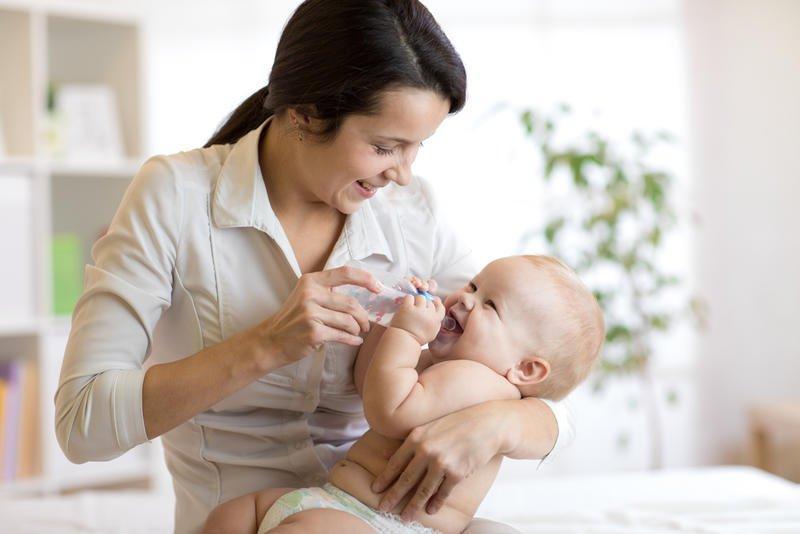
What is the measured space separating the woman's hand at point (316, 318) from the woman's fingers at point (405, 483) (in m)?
0.21

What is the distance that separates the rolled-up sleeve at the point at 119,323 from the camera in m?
1.47

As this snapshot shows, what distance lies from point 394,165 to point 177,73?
2.49 meters

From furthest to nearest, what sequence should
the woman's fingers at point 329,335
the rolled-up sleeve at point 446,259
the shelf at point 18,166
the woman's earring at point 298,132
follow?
1. the shelf at point 18,166
2. the rolled-up sleeve at point 446,259
3. the woman's earring at point 298,132
4. the woman's fingers at point 329,335

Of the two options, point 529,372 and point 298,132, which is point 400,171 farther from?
point 529,372

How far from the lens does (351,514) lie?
1472mm

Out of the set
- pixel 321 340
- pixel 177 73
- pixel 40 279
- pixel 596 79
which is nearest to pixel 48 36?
pixel 177 73

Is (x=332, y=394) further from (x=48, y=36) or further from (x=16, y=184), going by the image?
(x=48, y=36)

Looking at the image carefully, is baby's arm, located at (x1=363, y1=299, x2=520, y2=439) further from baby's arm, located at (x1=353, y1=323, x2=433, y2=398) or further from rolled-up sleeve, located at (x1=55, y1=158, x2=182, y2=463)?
rolled-up sleeve, located at (x1=55, y1=158, x2=182, y2=463)

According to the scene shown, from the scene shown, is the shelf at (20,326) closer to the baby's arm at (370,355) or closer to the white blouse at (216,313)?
the white blouse at (216,313)

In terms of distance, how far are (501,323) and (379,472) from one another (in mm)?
333

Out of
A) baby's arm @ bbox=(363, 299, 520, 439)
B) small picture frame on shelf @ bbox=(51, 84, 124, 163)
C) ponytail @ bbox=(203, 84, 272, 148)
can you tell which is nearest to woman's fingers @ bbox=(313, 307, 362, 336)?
baby's arm @ bbox=(363, 299, 520, 439)

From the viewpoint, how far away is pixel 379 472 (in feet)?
5.07

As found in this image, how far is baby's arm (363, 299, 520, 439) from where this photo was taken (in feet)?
4.91

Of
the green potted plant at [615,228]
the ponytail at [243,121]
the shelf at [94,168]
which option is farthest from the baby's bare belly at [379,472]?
the shelf at [94,168]
